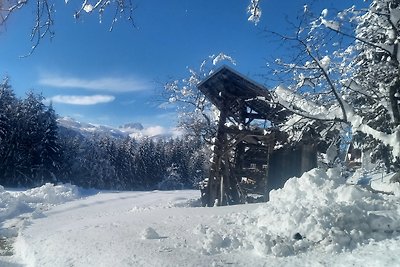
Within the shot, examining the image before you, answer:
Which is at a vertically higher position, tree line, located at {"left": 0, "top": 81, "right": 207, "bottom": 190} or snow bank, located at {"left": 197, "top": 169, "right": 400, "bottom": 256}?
tree line, located at {"left": 0, "top": 81, "right": 207, "bottom": 190}

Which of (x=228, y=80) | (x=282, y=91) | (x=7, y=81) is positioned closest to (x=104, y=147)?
(x=7, y=81)

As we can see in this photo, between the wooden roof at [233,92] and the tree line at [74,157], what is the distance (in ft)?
58.9

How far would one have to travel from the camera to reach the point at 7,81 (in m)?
43.6

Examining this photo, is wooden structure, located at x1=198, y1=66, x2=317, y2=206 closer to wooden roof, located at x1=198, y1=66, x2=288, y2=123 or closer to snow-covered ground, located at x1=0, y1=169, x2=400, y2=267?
wooden roof, located at x1=198, y1=66, x2=288, y2=123

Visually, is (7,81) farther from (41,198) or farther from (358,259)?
(358,259)

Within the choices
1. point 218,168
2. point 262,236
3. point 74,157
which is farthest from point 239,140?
point 74,157

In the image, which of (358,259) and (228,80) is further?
(228,80)

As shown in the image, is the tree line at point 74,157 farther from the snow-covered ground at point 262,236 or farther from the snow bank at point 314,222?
the snow bank at point 314,222

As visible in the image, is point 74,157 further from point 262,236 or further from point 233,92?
point 262,236

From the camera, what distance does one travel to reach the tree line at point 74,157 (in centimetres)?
4019

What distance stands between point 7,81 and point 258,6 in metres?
44.3

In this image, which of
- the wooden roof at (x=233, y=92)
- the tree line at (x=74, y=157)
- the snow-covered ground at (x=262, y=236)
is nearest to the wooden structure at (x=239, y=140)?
the wooden roof at (x=233, y=92)

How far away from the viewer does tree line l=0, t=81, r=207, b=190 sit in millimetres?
40188

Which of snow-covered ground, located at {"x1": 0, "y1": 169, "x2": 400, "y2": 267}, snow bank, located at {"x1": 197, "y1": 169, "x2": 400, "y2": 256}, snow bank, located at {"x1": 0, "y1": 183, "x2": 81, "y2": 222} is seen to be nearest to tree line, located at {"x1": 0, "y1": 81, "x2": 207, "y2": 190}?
snow bank, located at {"x1": 0, "y1": 183, "x2": 81, "y2": 222}
